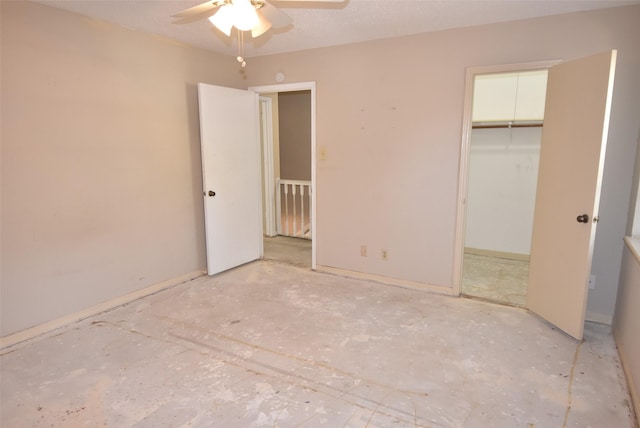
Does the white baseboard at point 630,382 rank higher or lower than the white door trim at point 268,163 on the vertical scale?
lower

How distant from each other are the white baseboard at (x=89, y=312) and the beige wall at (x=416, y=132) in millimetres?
1506

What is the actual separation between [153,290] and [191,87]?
6.46 feet

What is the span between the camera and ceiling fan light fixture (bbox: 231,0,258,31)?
183cm

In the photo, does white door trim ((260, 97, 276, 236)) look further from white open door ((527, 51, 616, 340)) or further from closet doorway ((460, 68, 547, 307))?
white open door ((527, 51, 616, 340))

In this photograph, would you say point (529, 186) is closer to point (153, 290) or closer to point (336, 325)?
point (336, 325)

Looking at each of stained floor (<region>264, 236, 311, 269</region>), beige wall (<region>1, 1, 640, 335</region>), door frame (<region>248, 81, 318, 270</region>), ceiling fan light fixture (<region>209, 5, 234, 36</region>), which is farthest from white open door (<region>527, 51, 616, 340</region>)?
stained floor (<region>264, 236, 311, 269</region>)

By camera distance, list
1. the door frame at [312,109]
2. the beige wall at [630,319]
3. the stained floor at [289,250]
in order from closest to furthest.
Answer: the beige wall at [630,319]
the door frame at [312,109]
the stained floor at [289,250]

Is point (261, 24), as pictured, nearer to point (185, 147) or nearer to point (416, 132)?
point (416, 132)

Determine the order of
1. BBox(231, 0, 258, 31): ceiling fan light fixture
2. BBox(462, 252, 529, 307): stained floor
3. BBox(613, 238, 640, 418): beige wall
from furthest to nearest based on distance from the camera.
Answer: BBox(462, 252, 529, 307): stained floor, BBox(613, 238, 640, 418): beige wall, BBox(231, 0, 258, 31): ceiling fan light fixture

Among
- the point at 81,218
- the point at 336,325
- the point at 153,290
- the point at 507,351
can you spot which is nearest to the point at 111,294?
the point at 153,290

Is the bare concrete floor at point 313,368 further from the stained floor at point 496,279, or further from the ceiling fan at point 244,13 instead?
the ceiling fan at point 244,13

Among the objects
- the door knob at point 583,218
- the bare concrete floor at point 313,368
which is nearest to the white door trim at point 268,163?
the bare concrete floor at point 313,368

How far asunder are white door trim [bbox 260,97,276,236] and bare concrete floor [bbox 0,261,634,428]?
236cm

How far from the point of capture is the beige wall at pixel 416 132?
264 centimetres
